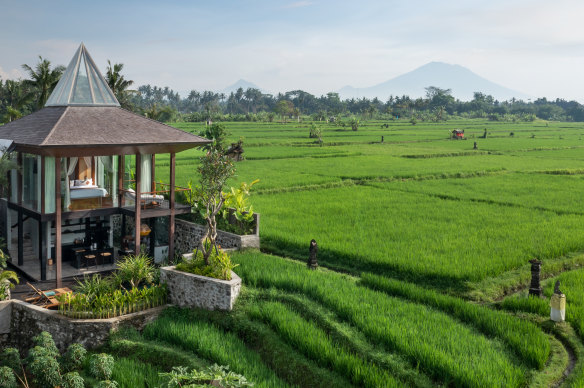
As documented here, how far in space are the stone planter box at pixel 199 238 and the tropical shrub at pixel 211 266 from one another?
7.45 ft

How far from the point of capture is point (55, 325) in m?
10.7

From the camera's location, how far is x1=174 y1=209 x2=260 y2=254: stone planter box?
1466 cm

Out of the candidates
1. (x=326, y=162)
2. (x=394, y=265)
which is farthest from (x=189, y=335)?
(x=326, y=162)

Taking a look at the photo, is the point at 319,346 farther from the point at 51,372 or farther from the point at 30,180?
the point at 30,180

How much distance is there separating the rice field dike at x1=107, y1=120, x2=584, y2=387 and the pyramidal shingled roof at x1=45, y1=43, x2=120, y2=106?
5920 millimetres

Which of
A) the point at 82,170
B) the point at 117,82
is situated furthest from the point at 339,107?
the point at 82,170

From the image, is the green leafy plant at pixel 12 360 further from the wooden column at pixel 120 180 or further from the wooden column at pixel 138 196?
the wooden column at pixel 120 180

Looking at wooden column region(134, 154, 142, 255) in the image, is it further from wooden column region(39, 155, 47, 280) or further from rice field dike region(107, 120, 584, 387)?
rice field dike region(107, 120, 584, 387)

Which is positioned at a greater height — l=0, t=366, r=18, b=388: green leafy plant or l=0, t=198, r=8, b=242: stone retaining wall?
l=0, t=198, r=8, b=242: stone retaining wall

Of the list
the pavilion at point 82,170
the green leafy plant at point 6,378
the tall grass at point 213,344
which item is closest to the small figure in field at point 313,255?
the tall grass at point 213,344

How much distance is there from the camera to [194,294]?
37.0ft

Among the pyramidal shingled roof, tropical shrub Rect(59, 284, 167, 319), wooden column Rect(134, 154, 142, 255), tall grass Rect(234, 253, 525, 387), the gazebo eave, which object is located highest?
the pyramidal shingled roof

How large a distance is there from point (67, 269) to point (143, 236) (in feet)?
8.05

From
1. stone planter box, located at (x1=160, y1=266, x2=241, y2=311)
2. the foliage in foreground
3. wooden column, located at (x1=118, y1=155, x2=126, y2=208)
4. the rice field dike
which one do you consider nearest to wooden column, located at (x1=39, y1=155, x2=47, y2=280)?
wooden column, located at (x1=118, y1=155, x2=126, y2=208)
